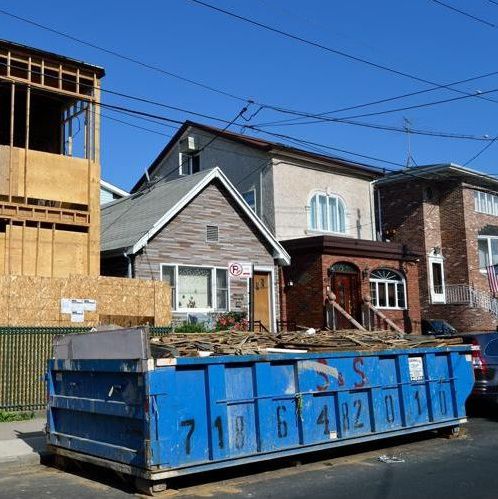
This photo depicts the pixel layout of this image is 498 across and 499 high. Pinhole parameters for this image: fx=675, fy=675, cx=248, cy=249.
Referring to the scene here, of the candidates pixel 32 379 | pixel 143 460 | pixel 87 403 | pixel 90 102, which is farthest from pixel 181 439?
pixel 90 102

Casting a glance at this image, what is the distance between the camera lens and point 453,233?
32.0 metres

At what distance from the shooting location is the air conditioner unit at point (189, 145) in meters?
28.7

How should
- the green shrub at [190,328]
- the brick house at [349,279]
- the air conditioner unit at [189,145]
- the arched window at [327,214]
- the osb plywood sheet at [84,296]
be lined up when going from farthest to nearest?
the air conditioner unit at [189,145], the arched window at [327,214], the brick house at [349,279], the green shrub at [190,328], the osb plywood sheet at [84,296]

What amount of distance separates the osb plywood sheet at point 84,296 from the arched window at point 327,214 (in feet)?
37.5

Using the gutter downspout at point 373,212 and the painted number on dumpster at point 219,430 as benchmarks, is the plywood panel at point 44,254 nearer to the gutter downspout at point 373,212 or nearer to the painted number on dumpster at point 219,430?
the painted number on dumpster at point 219,430

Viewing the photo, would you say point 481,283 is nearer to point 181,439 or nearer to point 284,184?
point 284,184

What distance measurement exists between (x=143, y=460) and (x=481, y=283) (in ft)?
91.4

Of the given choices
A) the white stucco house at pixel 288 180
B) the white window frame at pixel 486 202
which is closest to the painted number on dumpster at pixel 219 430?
the white stucco house at pixel 288 180

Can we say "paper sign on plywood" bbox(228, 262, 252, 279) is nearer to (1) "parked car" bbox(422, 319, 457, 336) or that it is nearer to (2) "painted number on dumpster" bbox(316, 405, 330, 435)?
(2) "painted number on dumpster" bbox(316, 405, 330, 435)

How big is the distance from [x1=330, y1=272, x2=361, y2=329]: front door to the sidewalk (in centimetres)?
1313

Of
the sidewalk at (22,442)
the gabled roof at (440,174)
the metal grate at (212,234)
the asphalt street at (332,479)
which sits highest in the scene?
the gabled roof at (440,174)

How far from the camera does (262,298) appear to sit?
73.6 ft

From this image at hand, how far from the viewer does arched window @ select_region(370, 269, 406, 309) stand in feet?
83.6

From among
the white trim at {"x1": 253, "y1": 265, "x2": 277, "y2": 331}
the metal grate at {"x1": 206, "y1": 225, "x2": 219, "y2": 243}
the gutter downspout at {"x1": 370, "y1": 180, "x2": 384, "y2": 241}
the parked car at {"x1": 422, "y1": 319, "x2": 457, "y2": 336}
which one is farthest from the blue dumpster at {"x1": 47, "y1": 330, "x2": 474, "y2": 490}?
the gutter downspout at {"x1": 370, "y1": 180, "x2": 384, "y2": 241}
